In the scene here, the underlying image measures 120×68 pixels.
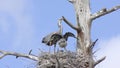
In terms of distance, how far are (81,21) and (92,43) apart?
1044mm

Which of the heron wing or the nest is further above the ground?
the heron wing

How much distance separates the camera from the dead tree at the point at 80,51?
1800 cm

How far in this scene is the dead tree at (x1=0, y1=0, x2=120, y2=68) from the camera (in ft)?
59.1

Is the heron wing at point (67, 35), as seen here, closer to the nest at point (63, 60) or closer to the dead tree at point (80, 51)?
the dead tree at point (80, 51)

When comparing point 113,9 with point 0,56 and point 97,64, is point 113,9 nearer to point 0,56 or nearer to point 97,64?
point 97,64

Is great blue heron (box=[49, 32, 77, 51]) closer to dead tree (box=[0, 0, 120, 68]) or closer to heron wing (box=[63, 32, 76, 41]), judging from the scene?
heron wing (box=[63, 32, 76, 41])

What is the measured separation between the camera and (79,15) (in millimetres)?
19000

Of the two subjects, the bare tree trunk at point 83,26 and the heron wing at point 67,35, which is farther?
the heron wing at point 67,35

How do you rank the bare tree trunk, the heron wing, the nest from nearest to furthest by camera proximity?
the nest
the bare tree trunk
the heron wing

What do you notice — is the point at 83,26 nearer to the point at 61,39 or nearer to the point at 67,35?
the point at 67,35

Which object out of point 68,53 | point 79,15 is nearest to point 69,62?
point 68,53

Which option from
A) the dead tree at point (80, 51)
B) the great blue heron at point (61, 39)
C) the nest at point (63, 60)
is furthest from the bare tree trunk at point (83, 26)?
the great blue heron at point (61, 39)

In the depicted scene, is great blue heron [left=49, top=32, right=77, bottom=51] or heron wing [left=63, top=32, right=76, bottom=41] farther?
heron wing [left=63, top=32, right=76, bottom=41]

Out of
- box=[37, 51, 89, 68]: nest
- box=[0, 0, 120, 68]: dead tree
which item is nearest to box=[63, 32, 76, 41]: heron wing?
box=[0, 0, 120, 68]: dead tree
